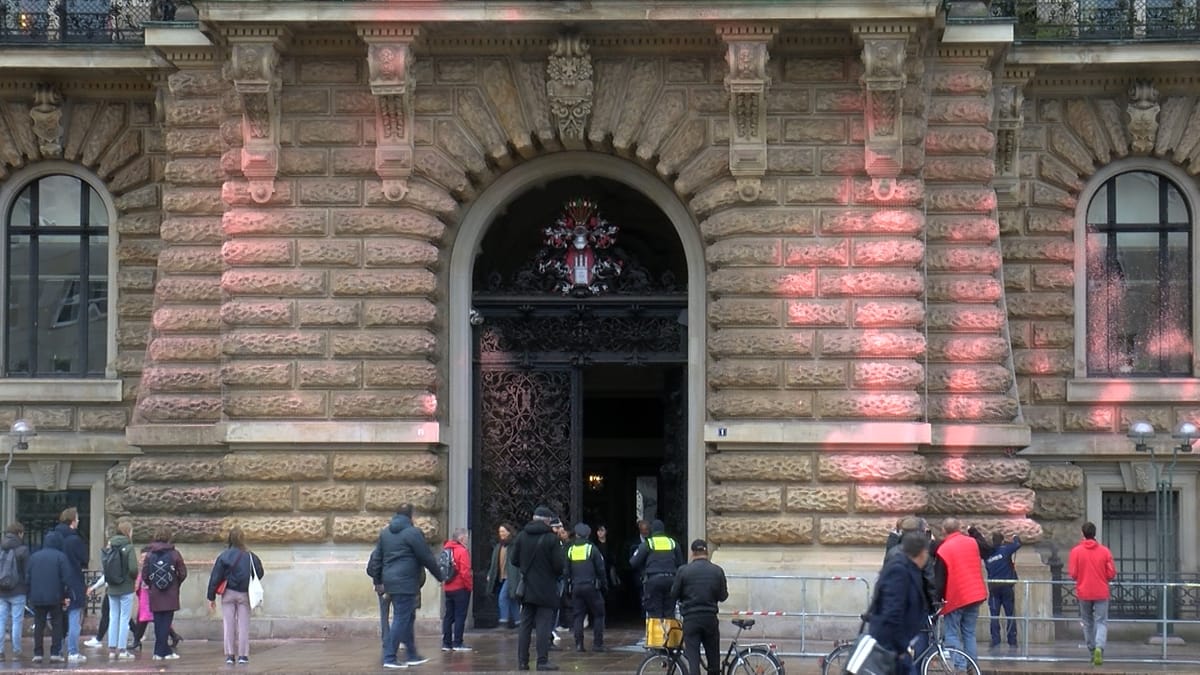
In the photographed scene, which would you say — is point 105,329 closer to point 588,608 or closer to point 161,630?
point 161,630

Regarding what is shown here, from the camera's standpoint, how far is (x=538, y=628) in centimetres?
2525

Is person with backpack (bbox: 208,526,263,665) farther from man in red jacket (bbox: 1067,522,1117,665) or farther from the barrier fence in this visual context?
man in red jacket (bbox: 1067,522,1117,665)

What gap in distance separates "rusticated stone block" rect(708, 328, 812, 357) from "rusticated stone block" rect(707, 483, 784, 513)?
5.77ft

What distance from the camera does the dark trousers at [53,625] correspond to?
86.7ft

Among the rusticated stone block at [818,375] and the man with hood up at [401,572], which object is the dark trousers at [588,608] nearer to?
the man with hood up at [401,572]

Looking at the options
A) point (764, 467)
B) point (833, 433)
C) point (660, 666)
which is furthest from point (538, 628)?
point (833, 433)

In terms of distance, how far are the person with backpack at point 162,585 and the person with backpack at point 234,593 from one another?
0.76 m

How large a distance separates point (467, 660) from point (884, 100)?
9.09m

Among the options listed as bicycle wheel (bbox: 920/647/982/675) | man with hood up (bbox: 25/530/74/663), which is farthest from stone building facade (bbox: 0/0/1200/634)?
bicycle wheel (bbox: 920/647/982/675)

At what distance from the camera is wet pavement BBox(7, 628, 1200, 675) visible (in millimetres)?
24875

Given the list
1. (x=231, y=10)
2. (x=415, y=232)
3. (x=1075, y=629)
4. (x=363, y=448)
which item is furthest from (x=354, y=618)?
(x=1075, y=629)

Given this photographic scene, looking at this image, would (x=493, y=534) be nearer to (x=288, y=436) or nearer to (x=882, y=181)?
(x=288, y=436)

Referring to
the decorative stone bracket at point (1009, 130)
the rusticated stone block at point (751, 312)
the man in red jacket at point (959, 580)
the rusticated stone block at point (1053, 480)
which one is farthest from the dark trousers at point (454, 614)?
the decorative stone bracket at point (1009, 130)

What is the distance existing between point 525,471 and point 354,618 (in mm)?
3545
